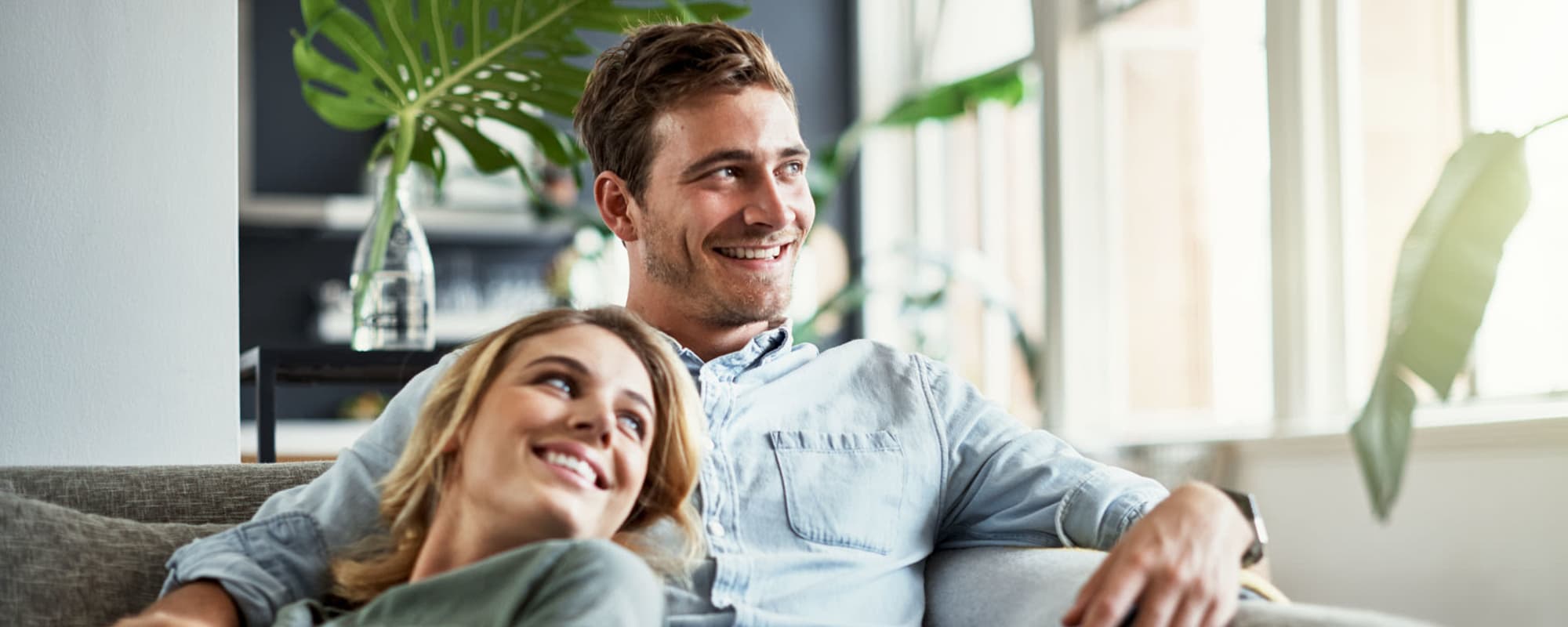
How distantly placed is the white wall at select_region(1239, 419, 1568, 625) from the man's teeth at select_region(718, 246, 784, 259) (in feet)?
6.78

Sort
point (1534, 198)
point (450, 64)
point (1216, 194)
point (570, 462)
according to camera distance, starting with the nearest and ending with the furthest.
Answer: point (570, 462), point (450, 64), point (1534, 198), point (1216, 194)

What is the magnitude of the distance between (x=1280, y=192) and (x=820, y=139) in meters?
3.08

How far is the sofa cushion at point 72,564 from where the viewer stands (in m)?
1.45

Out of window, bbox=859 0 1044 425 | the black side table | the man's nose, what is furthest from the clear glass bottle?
window, bbox=859 0 1044 425

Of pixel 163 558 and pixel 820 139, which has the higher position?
pixel 820 139

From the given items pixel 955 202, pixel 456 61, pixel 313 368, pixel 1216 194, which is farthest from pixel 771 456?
pixel 955 202

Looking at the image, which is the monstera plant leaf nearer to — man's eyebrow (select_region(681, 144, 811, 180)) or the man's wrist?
man's eyebrow (select_region(681, 144, 811, 180))

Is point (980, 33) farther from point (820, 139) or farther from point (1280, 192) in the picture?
point (1280, 192)

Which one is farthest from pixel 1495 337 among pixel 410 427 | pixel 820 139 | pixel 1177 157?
pixel 820 139

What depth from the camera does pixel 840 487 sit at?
5.80 feet

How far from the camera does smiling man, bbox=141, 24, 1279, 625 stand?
1.46 meters

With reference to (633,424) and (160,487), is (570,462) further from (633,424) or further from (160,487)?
(160,487)

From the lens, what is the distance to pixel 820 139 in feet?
23.0

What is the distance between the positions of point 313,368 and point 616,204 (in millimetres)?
564
